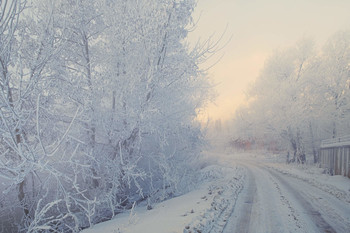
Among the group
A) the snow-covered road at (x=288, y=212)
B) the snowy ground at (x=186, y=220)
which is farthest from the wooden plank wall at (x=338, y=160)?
the snowy ground at (x=186, y=220)

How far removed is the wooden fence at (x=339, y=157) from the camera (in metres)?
13.3

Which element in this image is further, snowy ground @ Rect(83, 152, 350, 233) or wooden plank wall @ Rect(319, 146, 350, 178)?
wooden plank wall @ Rect(319, 146, 350, 178)

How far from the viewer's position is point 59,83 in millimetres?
6543

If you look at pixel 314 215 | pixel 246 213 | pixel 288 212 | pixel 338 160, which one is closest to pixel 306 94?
pixel 338 160

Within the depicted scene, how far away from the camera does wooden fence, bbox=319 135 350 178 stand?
13.3 metres

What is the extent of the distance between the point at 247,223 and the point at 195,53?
5.65 meters

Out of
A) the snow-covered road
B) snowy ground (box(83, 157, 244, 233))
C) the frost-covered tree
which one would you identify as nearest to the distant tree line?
the snow-covered road

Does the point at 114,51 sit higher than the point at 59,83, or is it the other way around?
the point at 114,51

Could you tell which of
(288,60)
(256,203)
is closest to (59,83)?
(256,203)

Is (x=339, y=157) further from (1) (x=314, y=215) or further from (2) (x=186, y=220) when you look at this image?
(2) (x=186, y=220)

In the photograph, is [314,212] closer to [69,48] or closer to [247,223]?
[247,223]

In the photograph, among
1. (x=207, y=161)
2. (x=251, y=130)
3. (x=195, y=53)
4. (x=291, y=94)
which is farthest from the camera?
(x=251, y=130)

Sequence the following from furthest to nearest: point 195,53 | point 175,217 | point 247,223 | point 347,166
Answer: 1. point 347,166
2. point 195,53
3. point 175,217
4. point 247,223

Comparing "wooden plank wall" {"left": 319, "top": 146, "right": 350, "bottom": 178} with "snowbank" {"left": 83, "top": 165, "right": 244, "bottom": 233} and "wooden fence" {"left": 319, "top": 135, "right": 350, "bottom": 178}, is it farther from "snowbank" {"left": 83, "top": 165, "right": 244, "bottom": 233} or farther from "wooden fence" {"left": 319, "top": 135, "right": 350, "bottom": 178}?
"snowbank" {"left": 83, "top": 165, "right": 244, "bottom": 233}
